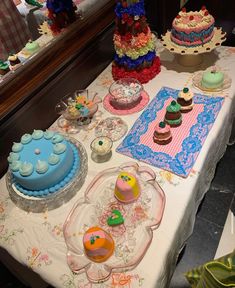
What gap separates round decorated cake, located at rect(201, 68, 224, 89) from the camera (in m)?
1.36

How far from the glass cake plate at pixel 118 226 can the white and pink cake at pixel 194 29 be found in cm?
71

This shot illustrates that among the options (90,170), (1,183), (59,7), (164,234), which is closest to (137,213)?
(164,234)

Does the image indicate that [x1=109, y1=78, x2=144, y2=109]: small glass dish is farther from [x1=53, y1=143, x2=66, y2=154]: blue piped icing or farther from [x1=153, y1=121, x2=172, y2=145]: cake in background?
[x1=53, y1=143, x2=66, y2=154]: blue piped icing

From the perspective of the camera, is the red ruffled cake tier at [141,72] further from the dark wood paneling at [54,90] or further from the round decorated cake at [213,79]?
the round decorated cake at [213,79]

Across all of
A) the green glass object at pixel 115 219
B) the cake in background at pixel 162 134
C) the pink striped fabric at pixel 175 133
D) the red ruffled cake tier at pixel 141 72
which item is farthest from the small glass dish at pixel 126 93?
the green glass object at pixel 115 219

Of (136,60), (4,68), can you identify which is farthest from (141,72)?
(4,68)

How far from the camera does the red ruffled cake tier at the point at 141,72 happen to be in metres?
1.47

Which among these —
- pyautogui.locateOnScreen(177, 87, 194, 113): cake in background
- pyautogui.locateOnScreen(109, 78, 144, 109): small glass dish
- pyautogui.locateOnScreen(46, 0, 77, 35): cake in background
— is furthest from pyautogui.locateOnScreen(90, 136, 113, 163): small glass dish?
pyautogui.locateOnScreen(46, 0, 77, 35): cake in background

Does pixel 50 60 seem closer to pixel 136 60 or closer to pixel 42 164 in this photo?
pixel 136 60

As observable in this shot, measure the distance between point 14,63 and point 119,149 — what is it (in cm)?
58

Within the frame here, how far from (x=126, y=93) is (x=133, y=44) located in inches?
8.6

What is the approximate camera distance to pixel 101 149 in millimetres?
1160

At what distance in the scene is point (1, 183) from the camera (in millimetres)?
1220

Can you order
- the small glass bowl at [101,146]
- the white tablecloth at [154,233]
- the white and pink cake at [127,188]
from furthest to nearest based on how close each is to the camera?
1. the small glass bowl at [101,146]
2. the white and pink cake at [127,188]
3. the white tablecloth at [154,233]
